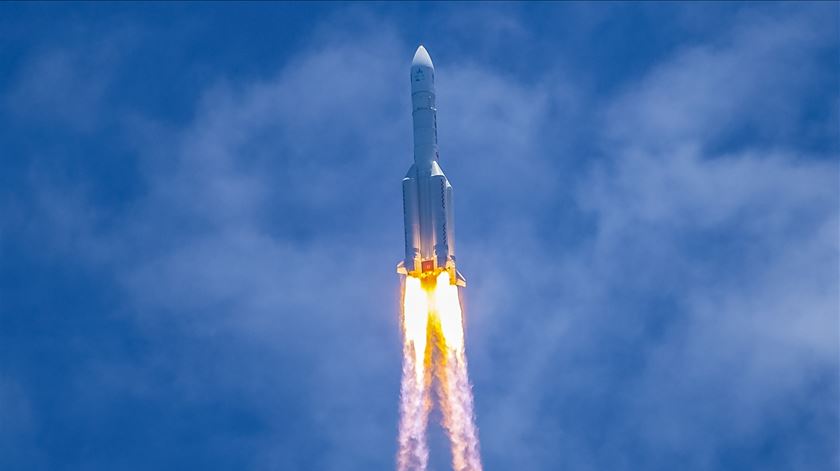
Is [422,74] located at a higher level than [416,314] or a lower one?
higher

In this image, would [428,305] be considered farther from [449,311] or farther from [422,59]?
[422,59]

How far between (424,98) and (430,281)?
11.9m

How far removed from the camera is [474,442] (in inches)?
3787

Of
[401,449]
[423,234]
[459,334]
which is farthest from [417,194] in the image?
[401,449]

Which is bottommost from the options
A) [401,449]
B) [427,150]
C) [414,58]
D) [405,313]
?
[401,449]

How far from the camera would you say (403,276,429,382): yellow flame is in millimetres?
94438

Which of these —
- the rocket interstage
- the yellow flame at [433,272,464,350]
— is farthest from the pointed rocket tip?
the yellow flame at [433,272,464,350]

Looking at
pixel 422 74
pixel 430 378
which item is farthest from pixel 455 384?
pixel 422 74

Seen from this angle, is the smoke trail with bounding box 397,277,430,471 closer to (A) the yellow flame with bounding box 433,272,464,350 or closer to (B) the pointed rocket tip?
(A) the yellow flame with bounding box 433,272,464,350

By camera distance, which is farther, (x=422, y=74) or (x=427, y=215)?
(x=422, y=74)

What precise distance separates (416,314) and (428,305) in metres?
0.96

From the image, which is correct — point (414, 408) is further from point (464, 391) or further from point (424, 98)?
point (424, 98)

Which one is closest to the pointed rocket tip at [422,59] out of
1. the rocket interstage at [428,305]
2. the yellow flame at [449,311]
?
the rocket interstage at [428,305]

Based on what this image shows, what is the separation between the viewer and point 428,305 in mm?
94750
